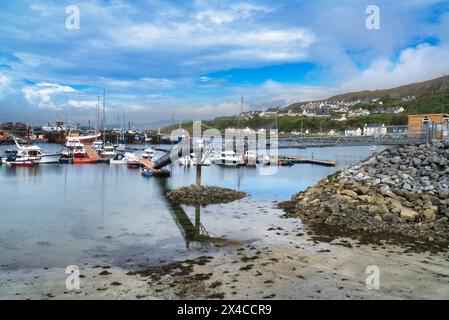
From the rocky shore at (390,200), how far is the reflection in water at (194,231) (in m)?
4.74

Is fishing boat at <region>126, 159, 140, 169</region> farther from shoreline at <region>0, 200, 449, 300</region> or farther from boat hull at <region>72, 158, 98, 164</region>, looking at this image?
shoreline at <region>0, 200, 449, 300</region>

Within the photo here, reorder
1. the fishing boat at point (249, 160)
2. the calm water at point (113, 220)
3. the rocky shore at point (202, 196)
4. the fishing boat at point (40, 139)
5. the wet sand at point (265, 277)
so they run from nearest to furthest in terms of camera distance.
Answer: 1. the wet sand at point (265, 277)
2. the calm water at point (113, 220)
3. the rocky shore at point (202, 196)
4. the fishing boat at point (249, 160)
5. the fishing boat at point (40, 139)

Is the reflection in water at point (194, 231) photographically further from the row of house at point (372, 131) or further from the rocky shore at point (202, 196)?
the row of house at point (372, 131)

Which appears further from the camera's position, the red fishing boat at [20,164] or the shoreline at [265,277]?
the red fishing boat at [20,164]

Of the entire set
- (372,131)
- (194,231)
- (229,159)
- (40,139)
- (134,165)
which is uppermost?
(372,131)

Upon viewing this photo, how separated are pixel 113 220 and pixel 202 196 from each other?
741 centimetres

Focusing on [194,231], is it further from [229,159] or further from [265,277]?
[229,159]

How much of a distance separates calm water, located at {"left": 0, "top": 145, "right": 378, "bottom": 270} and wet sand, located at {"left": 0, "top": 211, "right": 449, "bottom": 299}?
140 centimetres

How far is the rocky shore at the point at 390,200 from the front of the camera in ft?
52.5

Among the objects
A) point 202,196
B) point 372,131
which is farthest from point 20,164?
point 372,131

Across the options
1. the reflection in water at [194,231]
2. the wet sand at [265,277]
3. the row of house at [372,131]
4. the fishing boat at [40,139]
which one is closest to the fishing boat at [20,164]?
the reflection in water at [194,231]

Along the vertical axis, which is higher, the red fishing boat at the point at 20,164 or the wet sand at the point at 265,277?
the red fishing boat at the point at 20,164

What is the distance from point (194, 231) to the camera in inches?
690

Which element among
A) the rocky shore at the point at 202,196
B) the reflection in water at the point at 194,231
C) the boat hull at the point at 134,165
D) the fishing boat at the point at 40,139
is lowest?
the reflection in water at the point at 194,231
